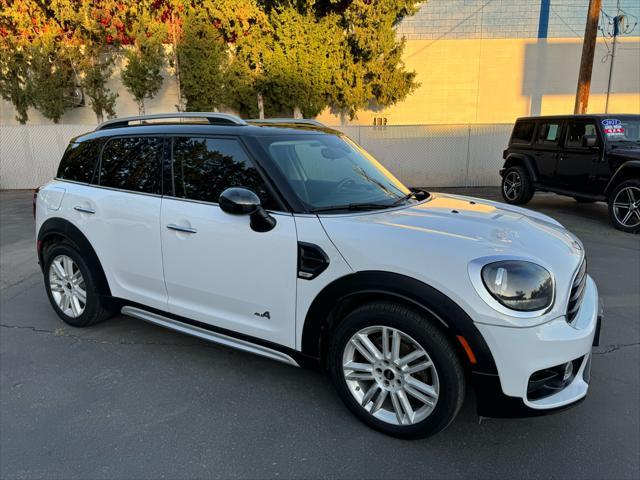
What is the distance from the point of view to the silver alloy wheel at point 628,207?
25.9 feet

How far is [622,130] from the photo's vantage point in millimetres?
8484

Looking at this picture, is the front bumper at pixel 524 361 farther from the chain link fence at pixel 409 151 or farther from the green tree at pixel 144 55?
the green tree at pixel 144 55

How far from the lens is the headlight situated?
7.42 feet

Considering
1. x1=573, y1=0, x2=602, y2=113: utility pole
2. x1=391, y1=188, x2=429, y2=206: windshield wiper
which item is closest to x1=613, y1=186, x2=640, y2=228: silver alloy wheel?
x1=573, y1=0, x2=602, y2=113: utility pole

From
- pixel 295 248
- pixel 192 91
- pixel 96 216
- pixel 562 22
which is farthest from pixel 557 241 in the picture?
pixel 562 22

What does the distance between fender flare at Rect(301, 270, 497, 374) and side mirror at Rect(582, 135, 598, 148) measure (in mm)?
7806

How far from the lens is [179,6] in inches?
558

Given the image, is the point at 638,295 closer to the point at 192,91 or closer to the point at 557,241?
the point at 557,241

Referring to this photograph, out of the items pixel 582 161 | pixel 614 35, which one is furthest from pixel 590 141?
pixel 614 35

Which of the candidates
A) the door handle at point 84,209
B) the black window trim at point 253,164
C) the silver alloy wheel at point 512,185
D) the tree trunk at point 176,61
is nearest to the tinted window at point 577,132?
the silver alloy wheel at point 512,185

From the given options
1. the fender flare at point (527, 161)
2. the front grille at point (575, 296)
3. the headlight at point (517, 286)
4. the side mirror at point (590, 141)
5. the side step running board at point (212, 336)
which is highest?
the side mirror at point (590, 141)

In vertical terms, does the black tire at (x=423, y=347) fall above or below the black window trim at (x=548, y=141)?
below

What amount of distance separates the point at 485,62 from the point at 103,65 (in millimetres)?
13070

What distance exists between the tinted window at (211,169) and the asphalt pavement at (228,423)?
1.28 m
